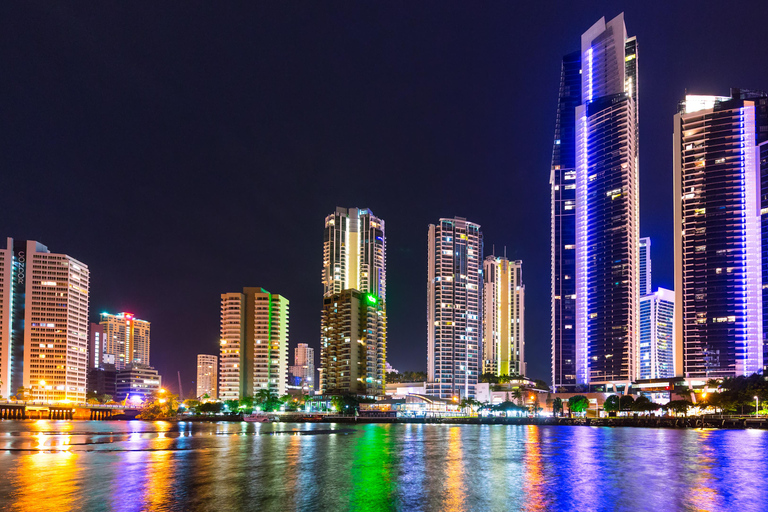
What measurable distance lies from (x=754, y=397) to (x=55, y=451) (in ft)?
517

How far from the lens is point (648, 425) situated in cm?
17775

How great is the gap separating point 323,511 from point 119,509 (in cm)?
1289

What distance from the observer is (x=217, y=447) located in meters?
91.3

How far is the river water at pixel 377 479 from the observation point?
43469mm

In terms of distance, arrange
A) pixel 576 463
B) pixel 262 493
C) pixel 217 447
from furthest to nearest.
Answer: pixel 217 447 < pixel 576 463 < pixel 262 493

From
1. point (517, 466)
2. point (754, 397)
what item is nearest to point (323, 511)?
point (517, 466)

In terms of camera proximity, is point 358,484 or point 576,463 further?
point 576,463

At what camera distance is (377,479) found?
2172 inches

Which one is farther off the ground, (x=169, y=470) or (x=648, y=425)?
A: (x=169, y=470)

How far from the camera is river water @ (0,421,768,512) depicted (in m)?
43.5

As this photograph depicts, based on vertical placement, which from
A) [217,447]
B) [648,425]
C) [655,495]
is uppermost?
[655,495]

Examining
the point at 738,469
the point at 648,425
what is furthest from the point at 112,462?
the point at 648,425

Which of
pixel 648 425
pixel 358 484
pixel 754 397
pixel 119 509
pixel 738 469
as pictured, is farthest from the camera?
pixel 648 425

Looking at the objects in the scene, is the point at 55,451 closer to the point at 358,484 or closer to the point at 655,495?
the point at 358,484
